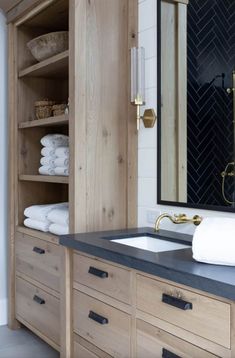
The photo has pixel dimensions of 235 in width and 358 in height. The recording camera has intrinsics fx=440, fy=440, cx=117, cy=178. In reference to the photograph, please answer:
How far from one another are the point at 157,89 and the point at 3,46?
149 centimetres

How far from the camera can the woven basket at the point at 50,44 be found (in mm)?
2723

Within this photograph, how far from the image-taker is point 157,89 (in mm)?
2391

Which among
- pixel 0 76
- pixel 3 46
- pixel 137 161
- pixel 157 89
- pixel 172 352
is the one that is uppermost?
pixel 3 46

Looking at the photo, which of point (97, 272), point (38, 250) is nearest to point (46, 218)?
point (38, 250)

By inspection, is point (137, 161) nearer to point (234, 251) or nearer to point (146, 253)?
point (146, 253)

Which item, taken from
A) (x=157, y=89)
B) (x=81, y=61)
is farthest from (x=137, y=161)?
(x=81, y=61)

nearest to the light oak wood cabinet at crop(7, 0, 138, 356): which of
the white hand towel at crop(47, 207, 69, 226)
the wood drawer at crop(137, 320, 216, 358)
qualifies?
the white hand towel at crop(47, 207, 69, 226)

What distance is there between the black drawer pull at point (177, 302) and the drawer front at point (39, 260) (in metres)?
1.12

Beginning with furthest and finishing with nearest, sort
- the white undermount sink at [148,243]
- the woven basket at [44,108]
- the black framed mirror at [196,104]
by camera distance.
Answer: the woven basket at [44,108] → the white undermount sink at [148,243] → the black framed mirror at [196,104]

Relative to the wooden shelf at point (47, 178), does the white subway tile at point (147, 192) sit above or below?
below

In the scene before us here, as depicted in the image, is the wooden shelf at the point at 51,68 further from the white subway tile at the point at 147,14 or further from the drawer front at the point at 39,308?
the drawer front at the point at 39,308

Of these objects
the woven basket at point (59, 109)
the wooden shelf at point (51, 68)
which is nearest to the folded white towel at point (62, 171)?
the woven basket at point (59, 109)

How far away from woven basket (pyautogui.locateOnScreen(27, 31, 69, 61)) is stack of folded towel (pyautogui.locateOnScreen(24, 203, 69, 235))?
0.98 m

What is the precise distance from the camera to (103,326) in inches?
73.5
